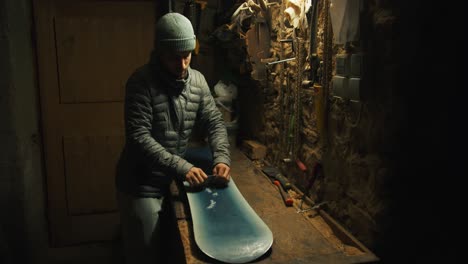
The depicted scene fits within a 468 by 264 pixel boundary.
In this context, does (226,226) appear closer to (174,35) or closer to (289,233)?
(289,233)

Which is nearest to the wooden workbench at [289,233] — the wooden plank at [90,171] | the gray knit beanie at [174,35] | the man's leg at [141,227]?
the man's leg at [141,227]

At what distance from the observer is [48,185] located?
11.7 ft

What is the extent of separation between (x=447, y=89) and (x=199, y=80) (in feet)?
4.34

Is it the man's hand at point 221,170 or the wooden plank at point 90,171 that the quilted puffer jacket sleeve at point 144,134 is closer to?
the man's hand at point 221,170

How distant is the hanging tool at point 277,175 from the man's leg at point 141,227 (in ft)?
2.98

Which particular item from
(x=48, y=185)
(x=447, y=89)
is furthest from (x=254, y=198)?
(x=48, y=185)

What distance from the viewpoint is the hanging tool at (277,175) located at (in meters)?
2.90

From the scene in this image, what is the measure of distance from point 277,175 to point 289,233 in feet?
3.08

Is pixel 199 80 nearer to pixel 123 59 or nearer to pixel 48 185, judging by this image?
pixel 123 59

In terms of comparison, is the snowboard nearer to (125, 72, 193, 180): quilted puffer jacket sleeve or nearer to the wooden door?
(125, 72, 193, 180): quilted puffer jacket sleeve

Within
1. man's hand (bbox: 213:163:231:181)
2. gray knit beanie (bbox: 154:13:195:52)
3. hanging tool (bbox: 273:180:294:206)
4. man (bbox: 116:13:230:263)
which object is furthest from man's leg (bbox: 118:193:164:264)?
gray knit beanie (bbox: 154:13:195:52)

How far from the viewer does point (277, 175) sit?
3.05 m

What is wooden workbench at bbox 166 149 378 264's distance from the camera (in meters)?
1.83

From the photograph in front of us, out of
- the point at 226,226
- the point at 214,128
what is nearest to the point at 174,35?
the point at 214,128
